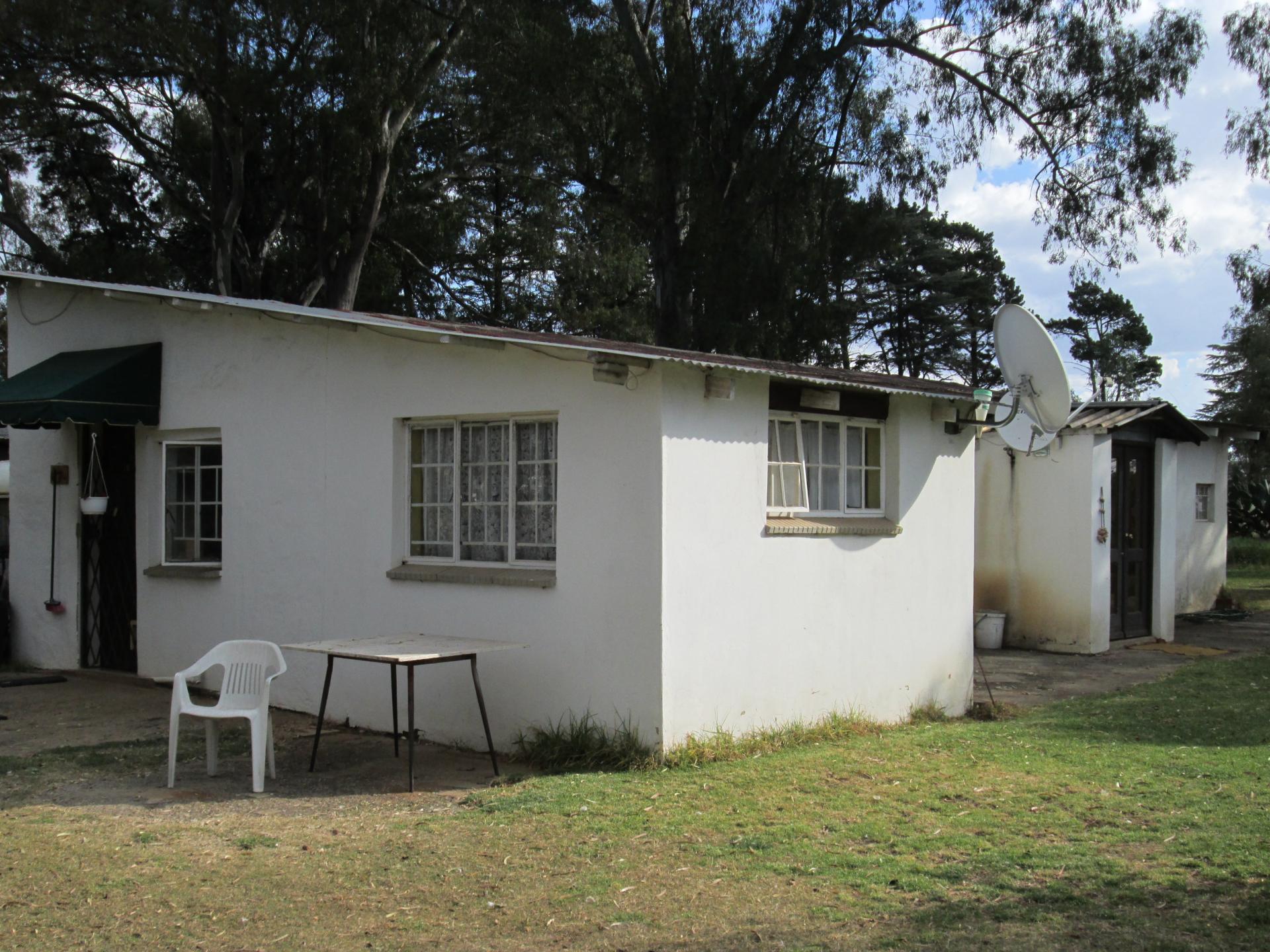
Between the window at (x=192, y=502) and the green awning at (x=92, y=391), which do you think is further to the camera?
the window at (x=192, y=502)

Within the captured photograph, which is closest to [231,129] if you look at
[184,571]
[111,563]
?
[111,563]

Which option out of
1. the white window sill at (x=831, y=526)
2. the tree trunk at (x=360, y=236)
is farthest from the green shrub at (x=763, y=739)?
the tree trunk at (x=360, y=236)

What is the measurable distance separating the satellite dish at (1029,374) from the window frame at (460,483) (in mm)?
3725

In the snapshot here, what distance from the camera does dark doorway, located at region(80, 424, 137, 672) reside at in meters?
11.3

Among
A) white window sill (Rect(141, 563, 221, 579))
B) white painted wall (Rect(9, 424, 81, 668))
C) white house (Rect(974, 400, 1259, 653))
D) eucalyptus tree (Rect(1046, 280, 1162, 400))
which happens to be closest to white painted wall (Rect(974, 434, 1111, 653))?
white house (Rect(974, 400, 1259, 653))

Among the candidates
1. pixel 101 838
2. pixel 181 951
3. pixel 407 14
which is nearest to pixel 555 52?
pixel 407 14

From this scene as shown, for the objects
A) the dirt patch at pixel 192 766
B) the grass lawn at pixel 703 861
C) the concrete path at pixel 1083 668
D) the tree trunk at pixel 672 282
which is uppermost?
the tree trunk at pixel 672 282

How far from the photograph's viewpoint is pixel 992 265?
42875 mm

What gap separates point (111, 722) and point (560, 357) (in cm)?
456

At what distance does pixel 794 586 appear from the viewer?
27.3ft

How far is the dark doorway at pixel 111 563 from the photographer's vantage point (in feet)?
37.0

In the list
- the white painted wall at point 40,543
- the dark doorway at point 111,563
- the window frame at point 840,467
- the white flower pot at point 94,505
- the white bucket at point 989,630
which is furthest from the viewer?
the white bucket at point 989,630

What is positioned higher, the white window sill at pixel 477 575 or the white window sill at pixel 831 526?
the white window sill at pixel 831 526

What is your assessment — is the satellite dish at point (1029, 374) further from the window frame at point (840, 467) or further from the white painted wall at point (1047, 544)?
the white painted wall at point (1047, 544)
